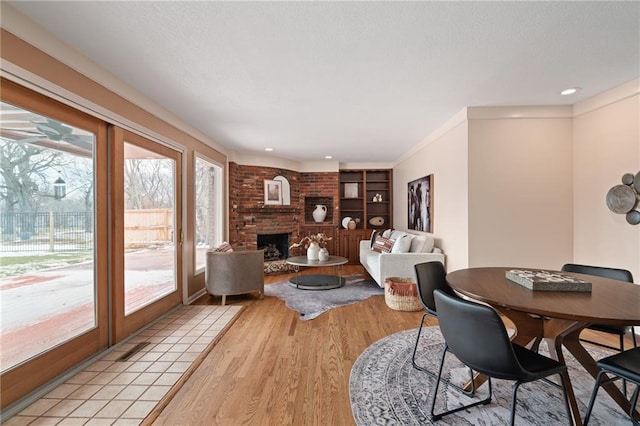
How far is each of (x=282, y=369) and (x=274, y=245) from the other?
14.6ft

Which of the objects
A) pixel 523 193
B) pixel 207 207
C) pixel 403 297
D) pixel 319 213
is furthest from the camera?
pixel 319 213

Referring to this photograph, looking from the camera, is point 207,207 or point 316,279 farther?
point 316,279

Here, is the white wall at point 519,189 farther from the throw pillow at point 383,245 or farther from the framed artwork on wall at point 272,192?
the framed artwork on wall at point 272,192

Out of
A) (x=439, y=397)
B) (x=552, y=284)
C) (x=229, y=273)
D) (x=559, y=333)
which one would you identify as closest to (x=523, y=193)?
(x=552, y=284)

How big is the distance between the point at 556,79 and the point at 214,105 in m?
3.46

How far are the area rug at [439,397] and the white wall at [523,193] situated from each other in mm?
1186

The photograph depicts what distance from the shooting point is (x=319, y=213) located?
6.88m

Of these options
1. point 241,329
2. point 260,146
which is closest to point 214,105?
point 260,146

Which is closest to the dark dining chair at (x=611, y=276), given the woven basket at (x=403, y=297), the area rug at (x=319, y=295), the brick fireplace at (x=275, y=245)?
the woven basket at (x=403, y=297)

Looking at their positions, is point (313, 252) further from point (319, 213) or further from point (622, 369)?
point (622, 369)

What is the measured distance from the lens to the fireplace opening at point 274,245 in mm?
6367

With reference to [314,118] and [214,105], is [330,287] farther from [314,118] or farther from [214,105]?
[214,105]

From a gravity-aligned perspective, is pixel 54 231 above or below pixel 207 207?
below

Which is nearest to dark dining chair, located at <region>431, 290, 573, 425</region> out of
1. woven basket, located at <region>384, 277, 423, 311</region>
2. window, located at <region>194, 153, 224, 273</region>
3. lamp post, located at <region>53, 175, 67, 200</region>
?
woven basket, located at <region>384, 277, 423, 311</region>
